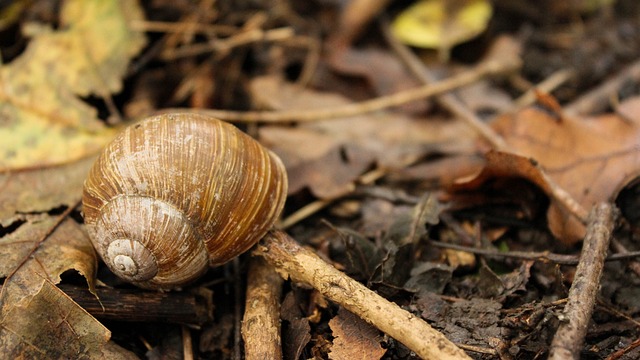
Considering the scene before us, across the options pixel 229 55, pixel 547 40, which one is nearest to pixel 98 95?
pixel 229 55

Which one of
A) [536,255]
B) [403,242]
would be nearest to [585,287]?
[536,255]

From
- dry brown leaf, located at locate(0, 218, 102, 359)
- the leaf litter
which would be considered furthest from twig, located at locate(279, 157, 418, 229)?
dry brown leaf, located at locate(0, 218, 102, 359)

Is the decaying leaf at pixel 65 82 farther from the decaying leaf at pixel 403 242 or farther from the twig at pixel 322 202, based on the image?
the decaying leaf at pixel 403 242

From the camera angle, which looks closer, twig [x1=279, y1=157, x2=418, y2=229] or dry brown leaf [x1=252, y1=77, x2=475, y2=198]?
twig [x1=279, y1=157, x2=418, y2=229]

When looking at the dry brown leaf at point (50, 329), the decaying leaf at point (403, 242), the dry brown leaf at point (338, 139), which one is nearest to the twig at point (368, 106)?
the dry brown leaf at point (338, 139)

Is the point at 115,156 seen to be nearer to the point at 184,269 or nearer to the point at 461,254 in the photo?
the point at 184,269

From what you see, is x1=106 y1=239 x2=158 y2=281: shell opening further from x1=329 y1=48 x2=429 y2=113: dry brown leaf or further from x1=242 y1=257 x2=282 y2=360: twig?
x1=329 y1=48 x2=429 y2=113: dry brown leaf
